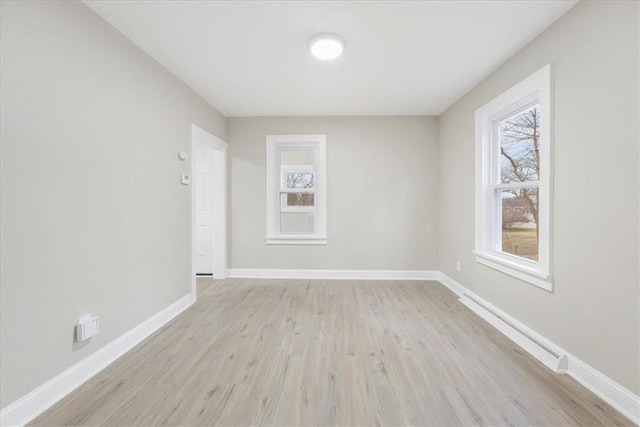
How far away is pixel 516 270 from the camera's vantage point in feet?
7.85

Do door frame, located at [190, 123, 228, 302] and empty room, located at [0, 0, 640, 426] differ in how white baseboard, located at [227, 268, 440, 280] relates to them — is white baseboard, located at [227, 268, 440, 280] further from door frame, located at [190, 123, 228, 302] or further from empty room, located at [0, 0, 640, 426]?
empty room, located at [0, 0, 640, 426]

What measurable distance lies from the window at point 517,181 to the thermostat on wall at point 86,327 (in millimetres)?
3170

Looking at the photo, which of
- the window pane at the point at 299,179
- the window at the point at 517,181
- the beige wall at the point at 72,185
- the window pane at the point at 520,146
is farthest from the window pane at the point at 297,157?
the window pane at the point at 520,146

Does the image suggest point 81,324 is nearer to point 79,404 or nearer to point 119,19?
point 79,404

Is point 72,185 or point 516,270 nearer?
point 72,185

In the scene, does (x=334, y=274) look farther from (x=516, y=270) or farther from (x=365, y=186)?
(x=516, y=270)

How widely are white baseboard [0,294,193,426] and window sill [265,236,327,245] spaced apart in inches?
73.9

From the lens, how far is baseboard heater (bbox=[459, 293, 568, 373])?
1.92 metres

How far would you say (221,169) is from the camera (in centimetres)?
416

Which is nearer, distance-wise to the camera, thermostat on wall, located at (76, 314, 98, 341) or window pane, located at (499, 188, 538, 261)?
thermostat on wall, located at (76, 314, 98, 341)

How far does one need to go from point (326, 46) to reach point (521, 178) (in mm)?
2072

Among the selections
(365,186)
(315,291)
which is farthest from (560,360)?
(365,186)

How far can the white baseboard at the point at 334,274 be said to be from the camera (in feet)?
13.8

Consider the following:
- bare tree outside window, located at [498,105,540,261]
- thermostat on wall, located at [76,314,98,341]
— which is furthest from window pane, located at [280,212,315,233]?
thermostat on wall, located at [76,314,98,341]
